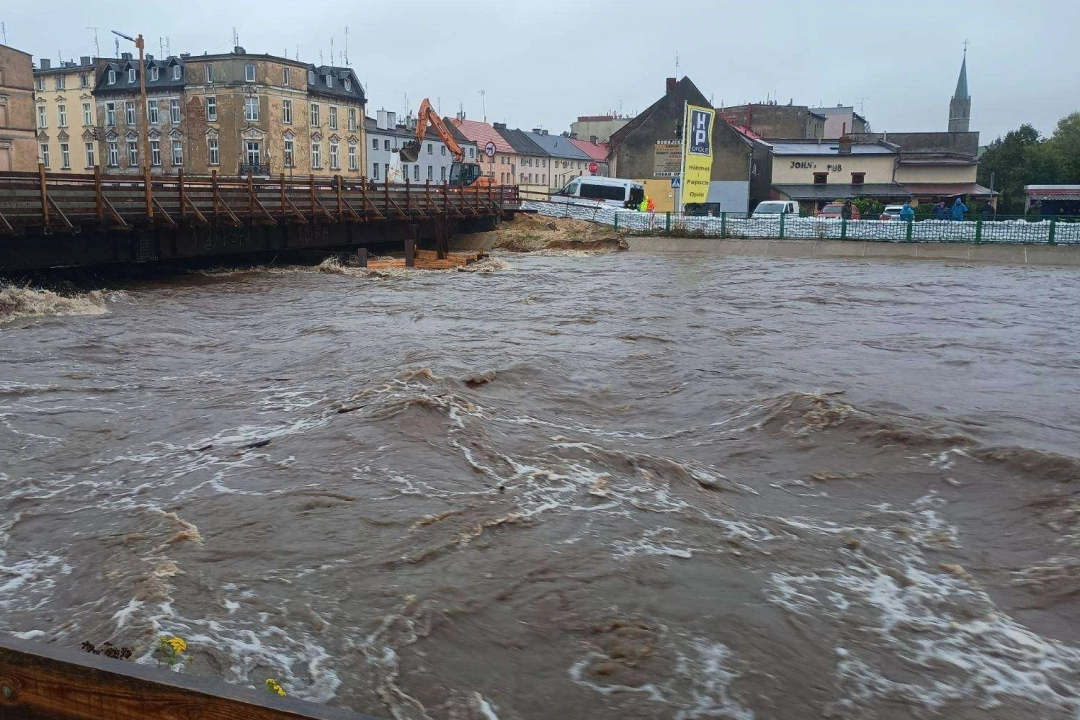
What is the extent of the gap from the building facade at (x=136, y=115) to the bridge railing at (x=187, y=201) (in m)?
40.4

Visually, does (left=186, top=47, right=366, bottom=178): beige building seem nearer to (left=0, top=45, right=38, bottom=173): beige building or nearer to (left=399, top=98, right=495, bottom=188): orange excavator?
(left=0, top=45, right=38, bottom=173): beige building

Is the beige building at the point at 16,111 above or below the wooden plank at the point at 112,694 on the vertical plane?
above

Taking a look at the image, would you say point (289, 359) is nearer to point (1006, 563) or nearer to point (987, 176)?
point (1006, 563)

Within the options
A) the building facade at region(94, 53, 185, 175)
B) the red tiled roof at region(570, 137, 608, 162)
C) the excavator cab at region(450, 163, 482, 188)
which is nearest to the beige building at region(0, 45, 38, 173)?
the building facade at region(94, 53, 185, 175)

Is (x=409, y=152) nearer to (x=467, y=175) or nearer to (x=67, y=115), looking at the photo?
(x=467, y=175)

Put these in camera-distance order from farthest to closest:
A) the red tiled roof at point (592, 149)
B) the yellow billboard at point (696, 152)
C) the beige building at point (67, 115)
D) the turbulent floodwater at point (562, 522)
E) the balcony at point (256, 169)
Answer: the red tiled roof at point (592, 149) → the beige building at point (67, 115) → the balcony at point (256, 169) → the yellow billboard at point (696, 152) → the turbulent floodwater at point (562, 522)

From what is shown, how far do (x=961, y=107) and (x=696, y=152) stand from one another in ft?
363

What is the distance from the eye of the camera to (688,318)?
18.9m

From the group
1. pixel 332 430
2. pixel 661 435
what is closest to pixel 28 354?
pixel 332 430

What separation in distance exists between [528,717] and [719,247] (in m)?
34.1

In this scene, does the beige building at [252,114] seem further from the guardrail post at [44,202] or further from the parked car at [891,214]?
the guardrail post at [44,202]

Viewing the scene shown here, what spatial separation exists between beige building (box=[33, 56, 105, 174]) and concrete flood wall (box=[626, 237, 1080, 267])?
53.2 m

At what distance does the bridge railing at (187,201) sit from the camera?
19.7m

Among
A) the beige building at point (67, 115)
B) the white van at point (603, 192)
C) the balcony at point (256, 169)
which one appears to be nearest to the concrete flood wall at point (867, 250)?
the white van at point (603, 192)
